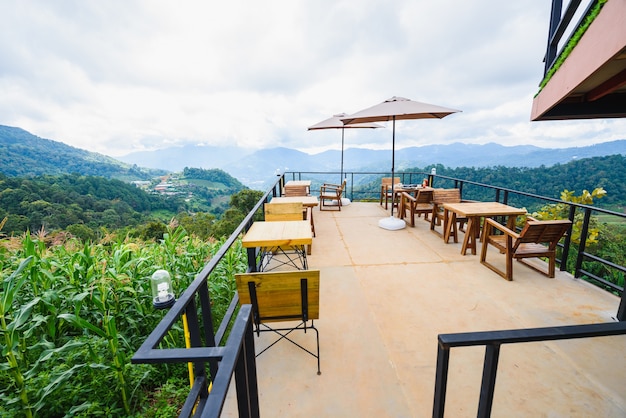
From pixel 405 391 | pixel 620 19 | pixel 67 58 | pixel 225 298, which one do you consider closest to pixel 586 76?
pixel 620 19

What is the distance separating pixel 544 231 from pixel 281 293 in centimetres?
306

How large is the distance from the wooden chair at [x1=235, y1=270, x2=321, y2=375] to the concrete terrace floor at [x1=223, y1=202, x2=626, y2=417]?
1.00 ft

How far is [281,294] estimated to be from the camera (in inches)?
74.4

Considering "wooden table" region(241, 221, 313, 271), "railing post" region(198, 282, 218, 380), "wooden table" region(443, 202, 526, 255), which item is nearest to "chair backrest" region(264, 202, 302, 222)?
"wooden table" region(241, 221, 313, 271)

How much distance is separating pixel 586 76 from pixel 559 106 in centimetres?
181

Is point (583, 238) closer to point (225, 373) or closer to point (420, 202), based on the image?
point (420, 202)

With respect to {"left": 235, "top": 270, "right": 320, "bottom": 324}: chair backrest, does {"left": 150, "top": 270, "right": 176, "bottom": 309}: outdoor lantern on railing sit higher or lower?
higher

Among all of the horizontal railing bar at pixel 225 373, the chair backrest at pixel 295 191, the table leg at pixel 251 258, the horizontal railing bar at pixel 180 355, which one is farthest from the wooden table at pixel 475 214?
the horizontal railing bar at pixel 180 355

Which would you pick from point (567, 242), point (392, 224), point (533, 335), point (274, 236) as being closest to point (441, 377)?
point (533, 335)

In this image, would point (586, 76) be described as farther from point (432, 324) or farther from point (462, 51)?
Answer: point (462, 51)

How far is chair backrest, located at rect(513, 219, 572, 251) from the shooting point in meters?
3.00

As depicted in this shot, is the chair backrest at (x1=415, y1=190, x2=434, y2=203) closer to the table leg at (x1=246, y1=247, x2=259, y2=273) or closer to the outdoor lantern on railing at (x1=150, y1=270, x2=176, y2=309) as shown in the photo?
the table leg at (x1=246, y1=247, x2=259, y2=273)

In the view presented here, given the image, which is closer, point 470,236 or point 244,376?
point 244,376

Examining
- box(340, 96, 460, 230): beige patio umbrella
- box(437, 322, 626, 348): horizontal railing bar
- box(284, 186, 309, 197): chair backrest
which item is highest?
box(340, 96, 460, 230): beige patio umbrella
